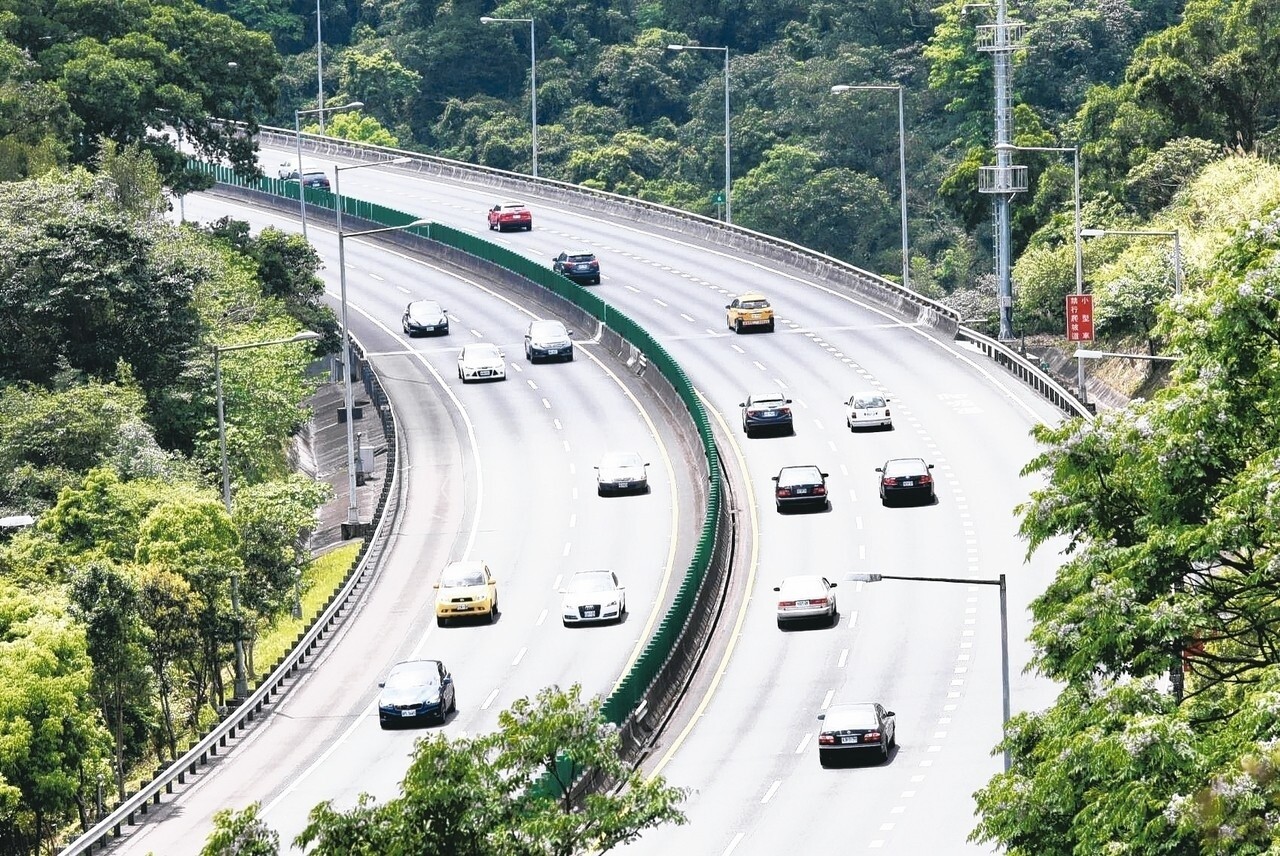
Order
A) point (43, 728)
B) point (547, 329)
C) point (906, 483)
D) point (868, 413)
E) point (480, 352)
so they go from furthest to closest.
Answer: point (547, 329), point (480, 352), point (868, 413), point (906, 483), point (43, 728)

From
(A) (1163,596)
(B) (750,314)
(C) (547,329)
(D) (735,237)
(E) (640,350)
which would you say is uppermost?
(A) (1163,596)

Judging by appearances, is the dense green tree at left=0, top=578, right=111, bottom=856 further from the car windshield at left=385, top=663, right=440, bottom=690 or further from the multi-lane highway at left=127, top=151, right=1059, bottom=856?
the car windshield at left=385, top=663, right=440, bottom=690

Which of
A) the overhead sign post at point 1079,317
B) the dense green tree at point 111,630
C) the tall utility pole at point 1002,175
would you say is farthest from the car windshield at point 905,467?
the dense green tree at point 111,630

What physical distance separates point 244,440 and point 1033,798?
58.6 meters

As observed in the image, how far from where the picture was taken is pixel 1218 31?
10750cm

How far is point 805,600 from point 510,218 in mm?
58202

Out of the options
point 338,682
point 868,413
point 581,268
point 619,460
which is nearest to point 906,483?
point 868,413

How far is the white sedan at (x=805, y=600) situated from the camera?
62.6 metres

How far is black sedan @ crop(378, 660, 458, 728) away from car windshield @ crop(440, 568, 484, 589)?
7.91m

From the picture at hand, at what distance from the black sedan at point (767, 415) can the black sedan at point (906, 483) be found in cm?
893

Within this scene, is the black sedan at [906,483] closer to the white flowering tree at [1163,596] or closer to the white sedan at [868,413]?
the white sedan at [868,413]

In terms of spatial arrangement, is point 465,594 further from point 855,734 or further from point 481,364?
point 481,364

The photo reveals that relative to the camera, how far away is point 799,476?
72625mm

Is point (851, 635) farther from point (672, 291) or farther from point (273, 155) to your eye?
point (273, 155)
